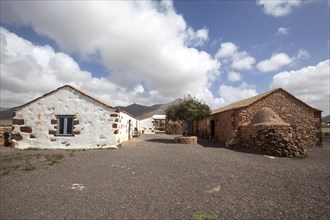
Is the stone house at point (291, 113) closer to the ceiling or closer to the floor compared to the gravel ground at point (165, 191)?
closer to the ceiling

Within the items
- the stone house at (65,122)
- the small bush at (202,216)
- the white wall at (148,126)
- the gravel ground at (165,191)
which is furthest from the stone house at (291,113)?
the white wall at (148,126)

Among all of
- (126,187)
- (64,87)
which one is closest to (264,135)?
(126,187)

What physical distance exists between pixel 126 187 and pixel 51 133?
10089 mm

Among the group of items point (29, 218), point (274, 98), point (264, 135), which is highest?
point (274, 98)

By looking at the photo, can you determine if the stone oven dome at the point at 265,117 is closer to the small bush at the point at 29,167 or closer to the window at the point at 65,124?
the window at the point at 65,124

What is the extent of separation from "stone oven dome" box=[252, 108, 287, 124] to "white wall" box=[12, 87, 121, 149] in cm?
1030

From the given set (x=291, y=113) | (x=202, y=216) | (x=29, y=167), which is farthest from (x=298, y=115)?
(x=29, y=167)

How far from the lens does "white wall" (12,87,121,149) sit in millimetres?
14977

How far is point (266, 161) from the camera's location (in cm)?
1155

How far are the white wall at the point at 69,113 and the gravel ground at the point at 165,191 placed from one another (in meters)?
4.82

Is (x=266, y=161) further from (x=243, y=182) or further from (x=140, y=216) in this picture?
(x=140, y=216)

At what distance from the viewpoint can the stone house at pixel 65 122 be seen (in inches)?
590

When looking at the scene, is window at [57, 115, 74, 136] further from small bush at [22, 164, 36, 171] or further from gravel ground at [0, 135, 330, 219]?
small bush at [22, 164, 36, 171]

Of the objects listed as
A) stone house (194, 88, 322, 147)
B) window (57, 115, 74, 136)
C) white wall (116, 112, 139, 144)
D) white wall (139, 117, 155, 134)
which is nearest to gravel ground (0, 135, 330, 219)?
window (57, 115, 74, 136)
